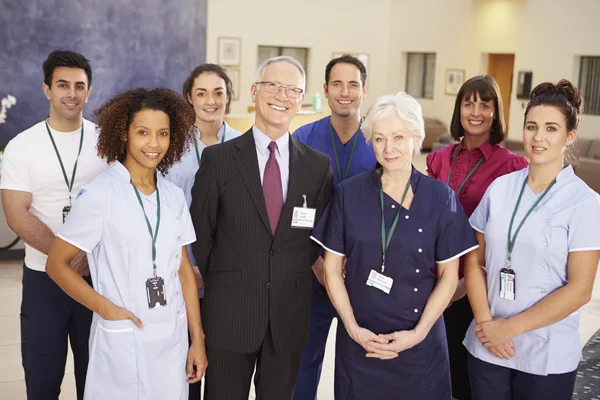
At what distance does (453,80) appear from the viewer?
1902 cm

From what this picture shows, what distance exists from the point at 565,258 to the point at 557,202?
0.72 feet

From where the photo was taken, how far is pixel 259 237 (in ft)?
8.93

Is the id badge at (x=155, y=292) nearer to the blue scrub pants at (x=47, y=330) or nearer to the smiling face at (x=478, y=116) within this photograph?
the blue scrub pants at (x=47, y=330)

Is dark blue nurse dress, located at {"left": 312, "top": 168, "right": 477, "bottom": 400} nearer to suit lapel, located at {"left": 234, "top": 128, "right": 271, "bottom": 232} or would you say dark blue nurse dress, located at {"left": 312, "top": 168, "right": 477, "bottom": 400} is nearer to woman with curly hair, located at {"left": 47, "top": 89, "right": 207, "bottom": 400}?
suit lapel, located at {"left": 234, "top": 128, "right": 271, "bottom": 232}

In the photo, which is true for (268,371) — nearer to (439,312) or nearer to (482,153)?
(439,312)

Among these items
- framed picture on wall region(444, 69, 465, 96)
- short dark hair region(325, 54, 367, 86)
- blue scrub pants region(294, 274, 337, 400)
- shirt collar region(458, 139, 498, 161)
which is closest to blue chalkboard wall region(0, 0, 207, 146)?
short dark hair region(325, 54, 367, 86)

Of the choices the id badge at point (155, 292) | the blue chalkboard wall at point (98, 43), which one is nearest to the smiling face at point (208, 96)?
the id badge at point (155, 292)

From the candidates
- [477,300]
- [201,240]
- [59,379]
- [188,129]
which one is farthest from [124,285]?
[477,300]

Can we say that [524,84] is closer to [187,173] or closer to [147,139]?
[187,173]

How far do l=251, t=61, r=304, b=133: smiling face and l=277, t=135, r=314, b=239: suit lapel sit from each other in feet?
0.39

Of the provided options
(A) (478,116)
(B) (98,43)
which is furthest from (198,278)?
(B) (98,43)

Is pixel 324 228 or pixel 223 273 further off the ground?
pixel 324 228

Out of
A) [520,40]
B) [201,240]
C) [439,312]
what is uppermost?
[520,40]

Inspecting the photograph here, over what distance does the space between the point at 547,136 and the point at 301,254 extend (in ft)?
3.58
